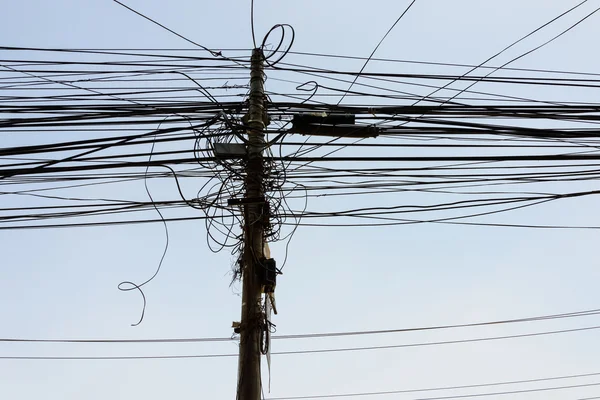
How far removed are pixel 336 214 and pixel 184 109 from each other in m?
1.68

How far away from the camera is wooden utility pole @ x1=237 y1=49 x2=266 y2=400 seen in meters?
4.25

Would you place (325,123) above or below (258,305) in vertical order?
above

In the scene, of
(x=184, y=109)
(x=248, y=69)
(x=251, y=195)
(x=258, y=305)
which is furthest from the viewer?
(x=248, y=69)

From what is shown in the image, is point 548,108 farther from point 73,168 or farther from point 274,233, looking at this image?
point 73,168

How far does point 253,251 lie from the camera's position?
15.5 feet

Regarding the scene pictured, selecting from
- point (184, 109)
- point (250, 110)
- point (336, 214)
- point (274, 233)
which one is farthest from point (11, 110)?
point (336, 214)

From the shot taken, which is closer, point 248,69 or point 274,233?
point 274,233

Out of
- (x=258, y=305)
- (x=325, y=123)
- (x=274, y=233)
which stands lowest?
(x=258, y=305)

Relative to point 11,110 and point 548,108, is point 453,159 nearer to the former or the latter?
point 548,108

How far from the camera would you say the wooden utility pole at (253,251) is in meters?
4.25

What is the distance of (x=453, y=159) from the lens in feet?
16.1

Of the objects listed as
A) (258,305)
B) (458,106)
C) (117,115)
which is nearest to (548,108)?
(458,106)

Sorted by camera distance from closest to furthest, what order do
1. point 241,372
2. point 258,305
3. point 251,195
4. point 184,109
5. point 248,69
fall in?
point 241,372 < point 258,305 < point 251,195 < point 184,109 < point 248,69

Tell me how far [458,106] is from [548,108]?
0.76m
